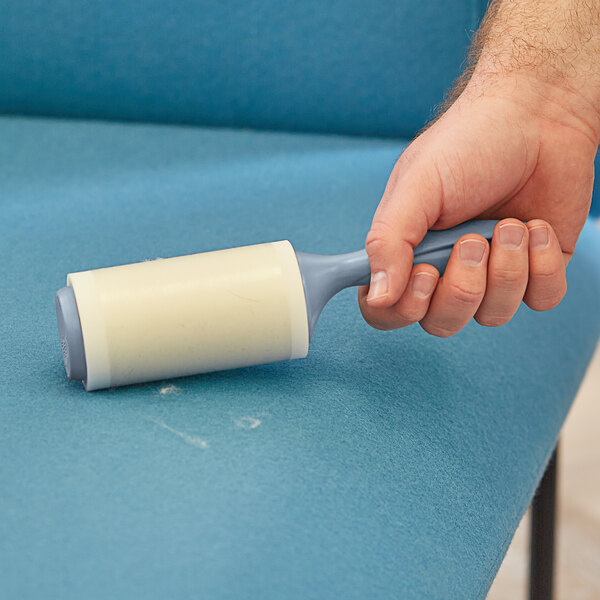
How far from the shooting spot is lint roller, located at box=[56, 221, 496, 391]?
444mm

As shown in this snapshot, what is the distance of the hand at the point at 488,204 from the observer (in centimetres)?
52

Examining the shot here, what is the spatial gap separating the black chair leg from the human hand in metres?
0.29

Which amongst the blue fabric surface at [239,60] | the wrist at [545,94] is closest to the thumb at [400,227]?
the wrist at [545,94]

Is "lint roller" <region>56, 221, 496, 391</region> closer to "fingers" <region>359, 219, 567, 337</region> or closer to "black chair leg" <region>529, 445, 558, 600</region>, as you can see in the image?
"fingers" <region>359, 219, 567, 337</region>

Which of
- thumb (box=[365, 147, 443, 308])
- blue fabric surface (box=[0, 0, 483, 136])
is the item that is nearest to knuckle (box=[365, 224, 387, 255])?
thumb (box=[365, 147, 443, 308])

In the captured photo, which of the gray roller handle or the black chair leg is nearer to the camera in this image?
the gray roller handle

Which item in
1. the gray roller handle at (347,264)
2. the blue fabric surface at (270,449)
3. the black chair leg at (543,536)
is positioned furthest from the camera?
the black chair leg at (543,536)

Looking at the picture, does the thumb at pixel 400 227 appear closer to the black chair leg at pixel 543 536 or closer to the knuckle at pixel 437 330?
the knuckle at pixel 437 330

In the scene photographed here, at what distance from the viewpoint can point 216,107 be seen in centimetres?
112

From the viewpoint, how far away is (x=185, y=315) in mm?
451

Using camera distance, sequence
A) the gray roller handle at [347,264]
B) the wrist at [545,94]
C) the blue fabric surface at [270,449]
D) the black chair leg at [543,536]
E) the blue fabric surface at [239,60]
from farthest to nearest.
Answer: the blue fabric surface at [239,60], the black chair leg at [543,536], the wrist at [545,94], the gray roller handle at [347,264], the blue fabric surface at [270,449]

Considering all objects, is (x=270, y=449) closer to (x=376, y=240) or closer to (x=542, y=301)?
(x=376, y=240)

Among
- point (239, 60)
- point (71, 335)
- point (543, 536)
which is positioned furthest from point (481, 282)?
point (239, 60)

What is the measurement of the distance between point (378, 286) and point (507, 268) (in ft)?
0.32
